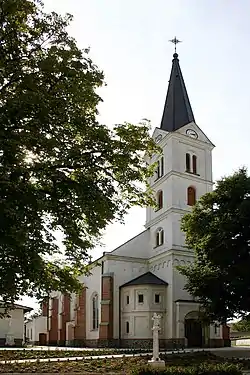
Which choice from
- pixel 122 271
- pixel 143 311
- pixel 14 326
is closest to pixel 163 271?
pixel 143 311

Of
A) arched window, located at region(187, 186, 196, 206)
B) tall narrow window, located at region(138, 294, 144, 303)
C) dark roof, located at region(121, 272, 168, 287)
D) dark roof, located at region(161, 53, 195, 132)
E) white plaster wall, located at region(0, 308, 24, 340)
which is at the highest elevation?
dark roof, located at region(161, 53, 195, 132)

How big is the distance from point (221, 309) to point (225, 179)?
7088 mm

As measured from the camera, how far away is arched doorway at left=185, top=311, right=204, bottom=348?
118ft

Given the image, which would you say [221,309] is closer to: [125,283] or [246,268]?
[246,268]

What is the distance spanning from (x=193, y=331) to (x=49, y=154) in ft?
89.5

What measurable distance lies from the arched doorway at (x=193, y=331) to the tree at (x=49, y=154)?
23.6 metres

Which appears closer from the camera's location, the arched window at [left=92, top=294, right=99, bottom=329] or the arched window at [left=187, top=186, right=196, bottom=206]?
the arched window at [left=187, top=186, right=196, bottom=206]

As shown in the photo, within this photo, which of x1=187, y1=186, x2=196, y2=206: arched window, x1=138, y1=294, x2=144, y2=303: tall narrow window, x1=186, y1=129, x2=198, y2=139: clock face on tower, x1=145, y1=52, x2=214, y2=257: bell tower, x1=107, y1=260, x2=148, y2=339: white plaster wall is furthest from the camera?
x1=186, y1=129, x2=198, y2=139: clock face on tower

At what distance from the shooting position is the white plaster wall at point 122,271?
39.0 m

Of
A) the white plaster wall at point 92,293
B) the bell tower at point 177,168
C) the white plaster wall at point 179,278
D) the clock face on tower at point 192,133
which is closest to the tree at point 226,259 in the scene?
the white plaster wall at point 179,278

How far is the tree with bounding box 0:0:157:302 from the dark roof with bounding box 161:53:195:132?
89.3 ft

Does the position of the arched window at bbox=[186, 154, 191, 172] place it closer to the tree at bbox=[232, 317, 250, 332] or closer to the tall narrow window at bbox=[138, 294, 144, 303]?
the tall narrow window at bbox=[138, 294, 144, 303]

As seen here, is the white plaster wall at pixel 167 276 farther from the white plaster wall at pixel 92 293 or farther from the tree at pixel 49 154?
the tree at pixel 49 154

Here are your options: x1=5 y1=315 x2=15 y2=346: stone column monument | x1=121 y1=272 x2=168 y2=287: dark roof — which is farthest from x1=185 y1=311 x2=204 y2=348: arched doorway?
x1=5 y1=315 x2=15 y2=346: stone column monument
